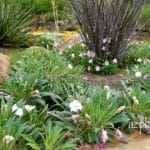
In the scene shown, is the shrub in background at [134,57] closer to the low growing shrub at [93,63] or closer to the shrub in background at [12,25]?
the low growing shrub at [93,63]

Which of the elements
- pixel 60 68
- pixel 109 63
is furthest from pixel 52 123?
pixel 109 63

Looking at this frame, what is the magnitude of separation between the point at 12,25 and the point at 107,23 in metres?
3.65

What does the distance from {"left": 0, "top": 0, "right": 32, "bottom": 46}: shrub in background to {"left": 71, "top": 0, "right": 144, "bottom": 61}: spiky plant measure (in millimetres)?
3031

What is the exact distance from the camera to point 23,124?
4.97 meters

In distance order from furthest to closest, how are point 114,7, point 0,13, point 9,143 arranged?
1. point 0,13
2. point 114,7
3. point 9,143

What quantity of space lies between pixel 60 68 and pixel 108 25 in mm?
1691

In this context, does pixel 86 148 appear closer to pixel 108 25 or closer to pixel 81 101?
pixel 81 101

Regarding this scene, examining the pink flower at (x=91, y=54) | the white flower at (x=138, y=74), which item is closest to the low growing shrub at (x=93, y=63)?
the pink flower at (x=91, y=54)

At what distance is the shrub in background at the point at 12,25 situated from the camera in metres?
11.8

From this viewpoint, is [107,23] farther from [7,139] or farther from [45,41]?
[7,139]

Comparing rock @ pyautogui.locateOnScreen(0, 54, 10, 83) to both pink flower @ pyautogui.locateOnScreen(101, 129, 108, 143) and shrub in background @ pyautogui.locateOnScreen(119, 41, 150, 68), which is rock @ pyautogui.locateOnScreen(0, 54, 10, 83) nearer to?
pink flower @ pyautogui.locateOnScreen(101, 129, 108, 143)

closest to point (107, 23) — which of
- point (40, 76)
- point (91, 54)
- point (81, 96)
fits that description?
A: point (91, 54)

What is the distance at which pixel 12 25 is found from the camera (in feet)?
39.1

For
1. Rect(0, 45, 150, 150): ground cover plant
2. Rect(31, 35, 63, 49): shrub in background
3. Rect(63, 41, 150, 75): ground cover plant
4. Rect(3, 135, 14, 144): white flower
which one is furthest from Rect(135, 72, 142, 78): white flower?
Rect(31, 35, 63, 49): shrub in background
